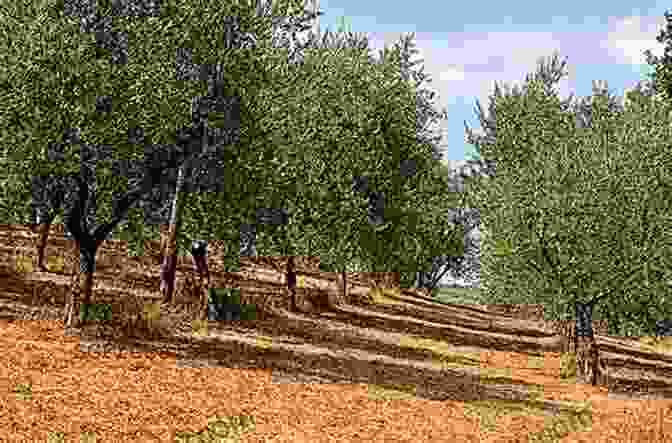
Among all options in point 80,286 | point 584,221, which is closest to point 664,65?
point 584,221

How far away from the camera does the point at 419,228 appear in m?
54.8

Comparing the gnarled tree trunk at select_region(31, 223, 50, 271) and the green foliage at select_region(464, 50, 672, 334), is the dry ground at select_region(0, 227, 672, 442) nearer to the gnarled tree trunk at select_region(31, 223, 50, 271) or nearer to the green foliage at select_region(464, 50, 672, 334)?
the gnarled tree trunk at select_region(31, 223, 50, 271)

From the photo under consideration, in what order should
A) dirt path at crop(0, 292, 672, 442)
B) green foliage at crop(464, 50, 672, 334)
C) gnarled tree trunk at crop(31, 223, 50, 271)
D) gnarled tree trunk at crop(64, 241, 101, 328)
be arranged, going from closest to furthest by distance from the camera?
dirt path at crop(0, 292, 672, 442) < gnarled tree trunk at crop(64, 241, 101, 328) < green foliage at crop(464, 50, 672, 334) < gnarled tree trunk at crop(31, 223, 50, 271)

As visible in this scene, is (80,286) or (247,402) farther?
(80,286)

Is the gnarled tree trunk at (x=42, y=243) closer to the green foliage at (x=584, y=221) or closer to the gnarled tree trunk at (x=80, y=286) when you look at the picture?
the gnarled tree trunk at (x=80, y=286)

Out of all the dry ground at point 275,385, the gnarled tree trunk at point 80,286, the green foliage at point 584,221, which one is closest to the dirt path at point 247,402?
the dry ground at point 275,385

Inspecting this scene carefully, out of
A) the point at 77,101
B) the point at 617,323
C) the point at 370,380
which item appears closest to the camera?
the point at 77,101

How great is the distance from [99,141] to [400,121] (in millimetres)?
27889

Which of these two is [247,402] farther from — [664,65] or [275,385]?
[664,65]

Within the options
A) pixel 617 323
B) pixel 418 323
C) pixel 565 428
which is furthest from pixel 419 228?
pixel 565 428

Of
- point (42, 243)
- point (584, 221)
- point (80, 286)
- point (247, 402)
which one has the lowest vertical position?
point (247, 402)

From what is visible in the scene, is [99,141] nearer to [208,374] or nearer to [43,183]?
[43,183]

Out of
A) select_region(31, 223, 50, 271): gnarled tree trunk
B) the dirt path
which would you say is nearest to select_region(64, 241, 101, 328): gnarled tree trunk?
the dirt path

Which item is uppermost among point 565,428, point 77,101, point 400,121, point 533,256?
point 400,121
